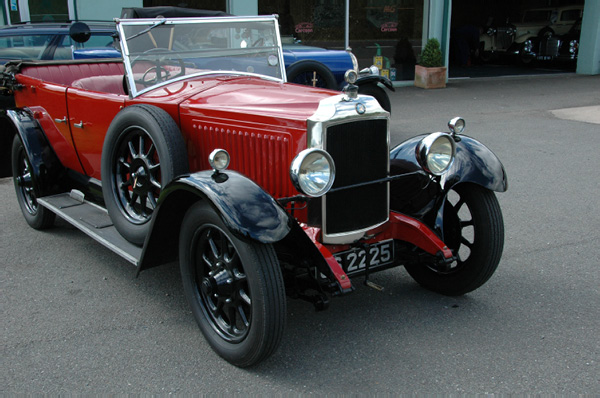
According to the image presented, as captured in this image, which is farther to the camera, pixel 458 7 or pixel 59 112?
pixel 458 7

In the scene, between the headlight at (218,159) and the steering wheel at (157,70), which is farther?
the steering wheel at (157,70)

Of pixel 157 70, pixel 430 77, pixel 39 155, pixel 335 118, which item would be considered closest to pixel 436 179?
pixel 335 118

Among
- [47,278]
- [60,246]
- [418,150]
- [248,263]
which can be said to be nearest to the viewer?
[248,263]

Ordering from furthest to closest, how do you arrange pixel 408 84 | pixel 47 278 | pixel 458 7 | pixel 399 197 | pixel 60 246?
pixel 458 7 → pixel 408 84 → pixel 60 246 → pixel 47 278 → pixel 399 197

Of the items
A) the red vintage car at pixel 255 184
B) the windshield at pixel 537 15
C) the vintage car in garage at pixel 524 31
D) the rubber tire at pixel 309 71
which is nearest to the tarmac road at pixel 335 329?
the red vintage car at pixel 255 184

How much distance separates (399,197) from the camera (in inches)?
135

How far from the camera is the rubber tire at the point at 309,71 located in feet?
26.5

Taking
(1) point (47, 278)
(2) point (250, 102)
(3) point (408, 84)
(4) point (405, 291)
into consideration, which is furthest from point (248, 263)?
(3) point (408, 84)

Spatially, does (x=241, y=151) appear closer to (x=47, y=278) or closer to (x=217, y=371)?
(x=217, y=371)

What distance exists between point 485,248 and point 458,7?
21.3 m

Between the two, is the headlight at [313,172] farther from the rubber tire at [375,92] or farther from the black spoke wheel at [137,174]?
the rubber tire at [375,92]

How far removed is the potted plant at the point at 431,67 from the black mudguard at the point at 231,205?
10700mm

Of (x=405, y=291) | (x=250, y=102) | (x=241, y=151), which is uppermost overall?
(x=250, y=102)

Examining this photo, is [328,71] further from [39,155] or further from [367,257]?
[367,257]
